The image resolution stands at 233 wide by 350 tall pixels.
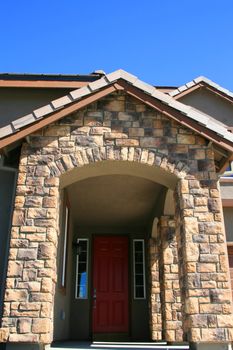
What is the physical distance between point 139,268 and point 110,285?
1.07 meters

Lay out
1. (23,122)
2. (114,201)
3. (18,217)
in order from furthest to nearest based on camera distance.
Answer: (114,201) → (23,122) → (18,217)

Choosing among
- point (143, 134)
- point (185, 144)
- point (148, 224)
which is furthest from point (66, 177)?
point (148, 224)

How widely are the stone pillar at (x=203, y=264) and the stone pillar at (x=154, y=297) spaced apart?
4.21 metres

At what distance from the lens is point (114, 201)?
10250 mm

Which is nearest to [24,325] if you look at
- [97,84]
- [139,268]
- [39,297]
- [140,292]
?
[39,297]

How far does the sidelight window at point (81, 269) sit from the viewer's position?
1170 cm

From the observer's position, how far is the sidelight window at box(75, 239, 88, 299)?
38.4 ft

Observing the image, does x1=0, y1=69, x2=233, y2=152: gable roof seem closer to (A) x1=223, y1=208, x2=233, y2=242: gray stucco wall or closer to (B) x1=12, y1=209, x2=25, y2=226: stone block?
(B) x1=12, y1=209, x2=25, y2=226: stone block

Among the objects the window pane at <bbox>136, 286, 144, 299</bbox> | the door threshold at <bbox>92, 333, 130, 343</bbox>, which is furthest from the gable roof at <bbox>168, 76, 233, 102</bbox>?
the door threshold at <bbox>92, 333, 130, 343</bbox>

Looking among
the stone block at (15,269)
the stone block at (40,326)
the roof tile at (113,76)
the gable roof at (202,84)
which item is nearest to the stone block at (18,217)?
the stone block at (15,269)

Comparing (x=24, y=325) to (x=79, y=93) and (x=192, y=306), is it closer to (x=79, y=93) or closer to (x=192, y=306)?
(x=192, y=306)

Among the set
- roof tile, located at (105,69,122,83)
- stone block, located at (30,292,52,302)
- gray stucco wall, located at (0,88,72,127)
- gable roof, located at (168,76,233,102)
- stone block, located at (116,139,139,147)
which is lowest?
stone block, located at (30,292,52,302)

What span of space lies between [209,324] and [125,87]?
432 centimetres

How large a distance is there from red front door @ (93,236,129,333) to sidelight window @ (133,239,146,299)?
11.5 inches
